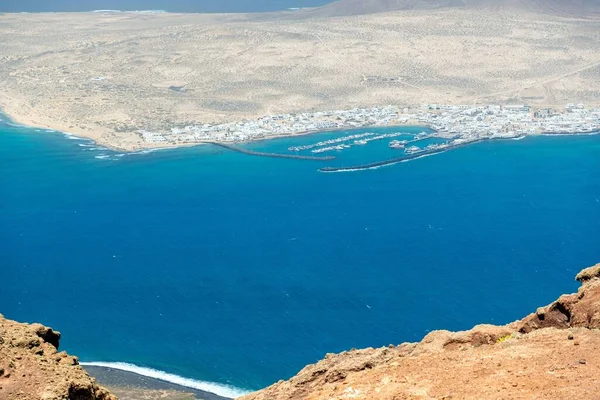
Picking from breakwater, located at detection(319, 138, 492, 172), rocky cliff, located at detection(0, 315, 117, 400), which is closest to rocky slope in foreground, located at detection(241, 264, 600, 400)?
rocky cliff, located at detection(0, 315, 117, 400)

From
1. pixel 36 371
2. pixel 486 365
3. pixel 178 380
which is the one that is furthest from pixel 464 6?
pixel 36 371

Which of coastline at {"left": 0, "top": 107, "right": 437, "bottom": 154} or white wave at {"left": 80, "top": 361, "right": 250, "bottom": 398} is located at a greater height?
coastline at {"left": 0, "top": 107, "right": 437, "bottom": 154}

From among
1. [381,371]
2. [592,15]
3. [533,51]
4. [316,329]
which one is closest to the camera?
[381,371]

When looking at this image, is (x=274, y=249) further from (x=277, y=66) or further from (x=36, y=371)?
(x=277, y=66)

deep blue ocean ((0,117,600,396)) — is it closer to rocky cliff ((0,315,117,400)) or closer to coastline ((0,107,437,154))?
coastline ((0,107,437,154))

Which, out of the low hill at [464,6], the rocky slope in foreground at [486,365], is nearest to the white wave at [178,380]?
the rocky slope in foreground at [486,365]

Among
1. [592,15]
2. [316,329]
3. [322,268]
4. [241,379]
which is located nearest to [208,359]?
[241,379]

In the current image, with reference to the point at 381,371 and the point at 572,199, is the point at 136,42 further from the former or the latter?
the point at 381,371
